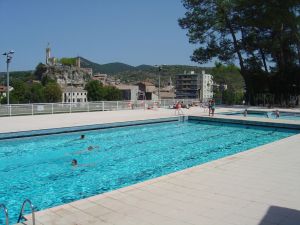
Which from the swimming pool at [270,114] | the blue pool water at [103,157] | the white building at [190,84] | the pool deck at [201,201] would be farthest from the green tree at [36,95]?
the pool deck at [201,201]

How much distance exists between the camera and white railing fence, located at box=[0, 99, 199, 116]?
1852 cm

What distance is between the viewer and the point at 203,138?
14.6m

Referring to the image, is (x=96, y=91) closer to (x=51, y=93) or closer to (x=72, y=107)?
(x=51, y=93)

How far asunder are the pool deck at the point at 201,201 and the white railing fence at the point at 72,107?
46.8ft

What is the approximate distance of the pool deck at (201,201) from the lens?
438cm

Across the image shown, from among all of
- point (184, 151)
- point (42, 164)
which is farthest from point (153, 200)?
point (184, 151)

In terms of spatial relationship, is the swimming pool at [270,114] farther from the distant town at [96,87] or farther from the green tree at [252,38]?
the distant town at [96,87]

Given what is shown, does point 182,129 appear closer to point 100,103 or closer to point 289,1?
point 100,103

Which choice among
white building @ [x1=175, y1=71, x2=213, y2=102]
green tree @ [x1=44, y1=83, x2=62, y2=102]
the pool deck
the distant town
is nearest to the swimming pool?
the pool deck

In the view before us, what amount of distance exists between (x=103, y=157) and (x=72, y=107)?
10891 millimetres

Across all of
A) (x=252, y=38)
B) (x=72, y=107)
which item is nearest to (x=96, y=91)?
(x=252, y=38)

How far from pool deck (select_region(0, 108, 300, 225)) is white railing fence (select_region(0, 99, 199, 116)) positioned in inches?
562

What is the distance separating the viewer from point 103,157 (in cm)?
1088

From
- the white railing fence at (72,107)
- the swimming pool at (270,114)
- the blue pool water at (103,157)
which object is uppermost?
the white railing fence at (72,107)
